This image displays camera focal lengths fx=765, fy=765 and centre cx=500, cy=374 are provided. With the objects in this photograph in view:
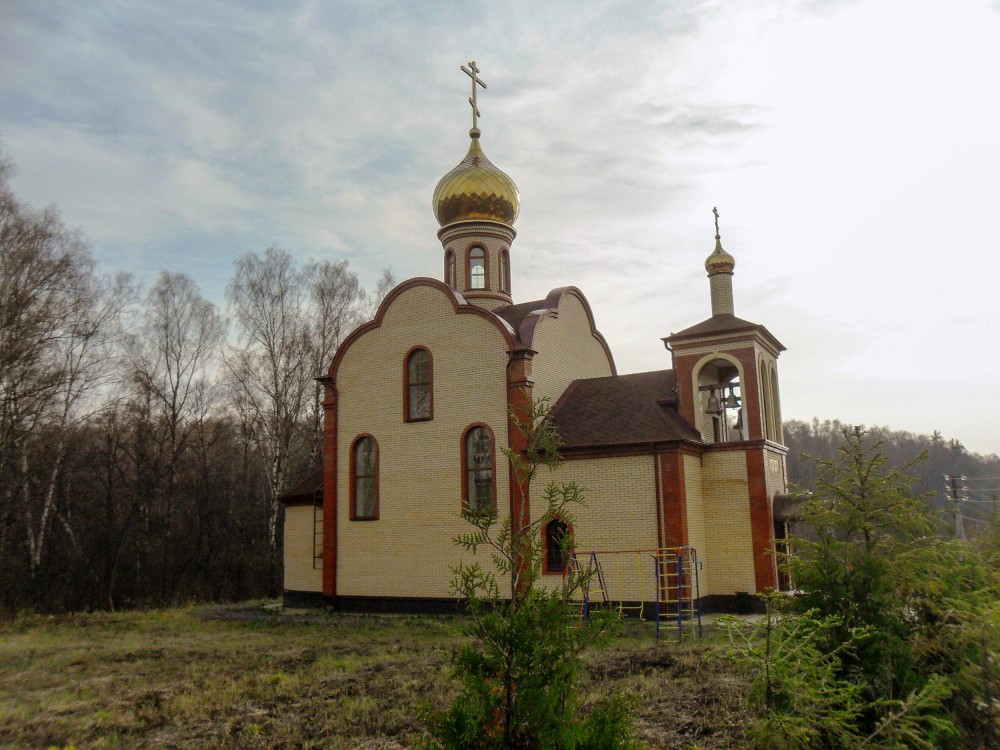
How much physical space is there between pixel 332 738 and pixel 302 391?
1599cm

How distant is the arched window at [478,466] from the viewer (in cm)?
1384

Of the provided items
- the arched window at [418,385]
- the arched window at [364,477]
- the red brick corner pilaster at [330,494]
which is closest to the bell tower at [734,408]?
the arched window at [418,385]

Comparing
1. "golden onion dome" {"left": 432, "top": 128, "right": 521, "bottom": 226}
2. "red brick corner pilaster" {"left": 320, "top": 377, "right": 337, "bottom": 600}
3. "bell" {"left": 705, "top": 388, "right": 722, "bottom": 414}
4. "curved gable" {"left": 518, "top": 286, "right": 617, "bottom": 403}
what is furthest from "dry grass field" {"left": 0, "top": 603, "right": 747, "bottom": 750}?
"golden onion dome" {"left": 432, "top": 128, "right": 521, "bottom": 226}

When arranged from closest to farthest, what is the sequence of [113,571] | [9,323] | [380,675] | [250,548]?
[380,675] < [9,323] < [113,571] < [250,548]

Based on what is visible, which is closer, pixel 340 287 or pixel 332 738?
pixel 332 738

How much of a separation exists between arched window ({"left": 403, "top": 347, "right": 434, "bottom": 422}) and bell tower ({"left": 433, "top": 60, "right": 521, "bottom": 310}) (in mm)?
3056

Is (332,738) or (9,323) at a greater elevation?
(9,323)

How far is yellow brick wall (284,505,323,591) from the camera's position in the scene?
16.1m

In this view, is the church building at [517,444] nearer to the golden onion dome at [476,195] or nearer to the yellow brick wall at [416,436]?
the yellow brick wall at [416,436]

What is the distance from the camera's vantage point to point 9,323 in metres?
14.3

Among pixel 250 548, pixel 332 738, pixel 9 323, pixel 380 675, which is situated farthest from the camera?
A: pixel 250 548

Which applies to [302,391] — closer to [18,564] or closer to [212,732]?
[18,564]

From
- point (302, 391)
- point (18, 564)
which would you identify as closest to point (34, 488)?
point (18, 564)

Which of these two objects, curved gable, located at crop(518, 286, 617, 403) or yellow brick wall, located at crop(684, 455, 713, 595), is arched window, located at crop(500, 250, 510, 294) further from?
yellow brick wall, located at crop(684, 455, 713, 595)
